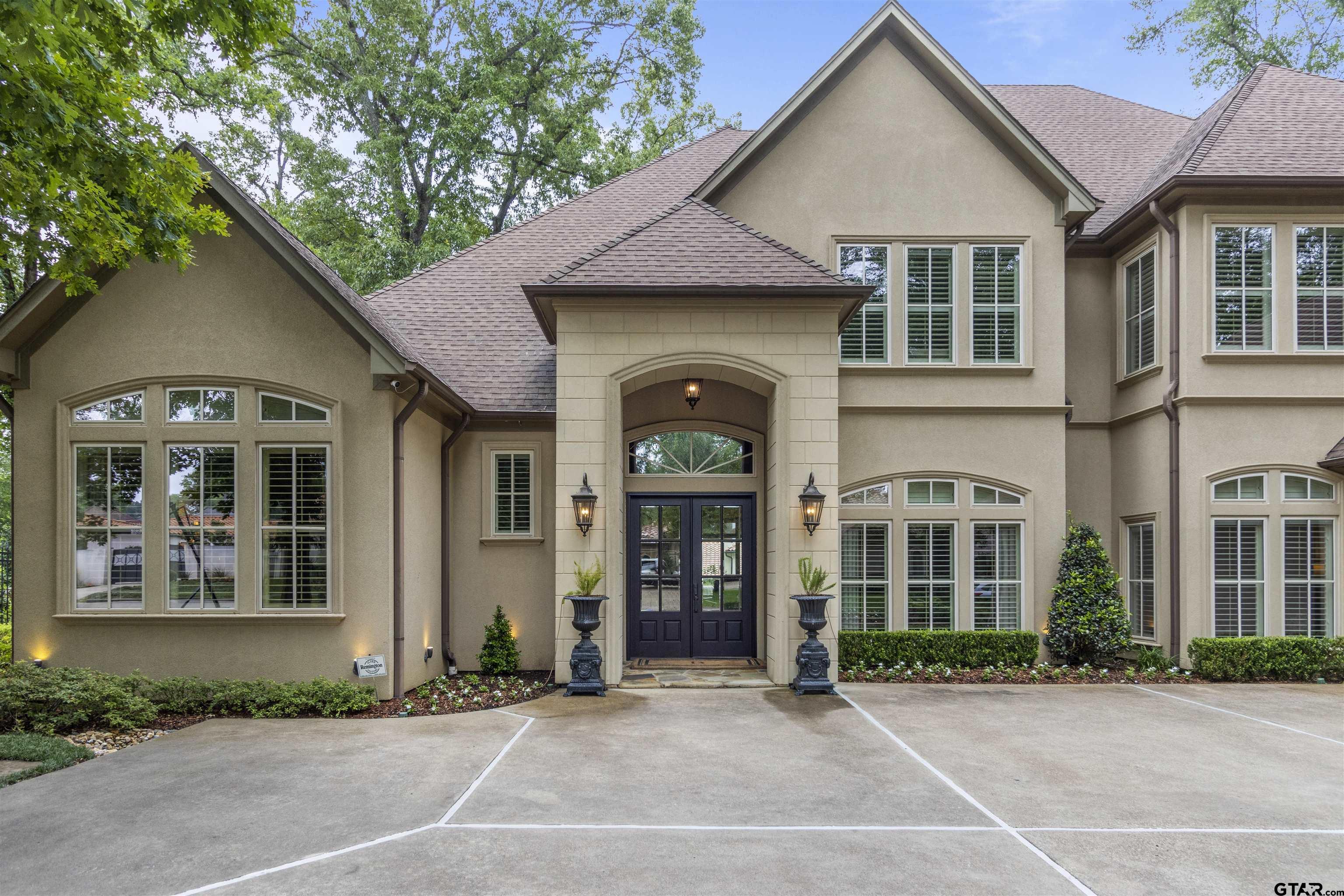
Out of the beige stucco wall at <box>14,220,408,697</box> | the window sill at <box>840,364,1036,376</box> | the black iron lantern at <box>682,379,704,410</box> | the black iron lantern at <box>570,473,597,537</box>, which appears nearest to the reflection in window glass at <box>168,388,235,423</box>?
the beige stucco wall at <box>14,220,408,697</box>

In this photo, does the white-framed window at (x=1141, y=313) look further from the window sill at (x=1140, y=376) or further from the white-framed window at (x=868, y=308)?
the white-framed window at (x=868, y=308)

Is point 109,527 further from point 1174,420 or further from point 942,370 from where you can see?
point 1174,420

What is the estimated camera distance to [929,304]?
463 inches

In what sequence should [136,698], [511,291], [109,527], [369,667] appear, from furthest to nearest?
1. [511,291]
2. [109,527]
3. [369,667]
4. [136,698]

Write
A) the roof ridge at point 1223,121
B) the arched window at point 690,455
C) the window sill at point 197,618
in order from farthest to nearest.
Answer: the arched window at point 690,455, the roof ridge at point 1223,121, the window sill at point 197,618

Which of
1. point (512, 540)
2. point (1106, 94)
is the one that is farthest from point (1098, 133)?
point (512, 540)

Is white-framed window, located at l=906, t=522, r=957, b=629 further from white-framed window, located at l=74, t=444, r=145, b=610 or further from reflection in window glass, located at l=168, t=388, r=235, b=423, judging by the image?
white-framed window, located at l=74, t=444, r=145, b=610

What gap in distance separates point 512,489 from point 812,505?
4.53m

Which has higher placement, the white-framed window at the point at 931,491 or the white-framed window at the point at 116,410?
the white-framed window at the point at 116,410

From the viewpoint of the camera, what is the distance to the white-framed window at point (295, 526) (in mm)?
9148

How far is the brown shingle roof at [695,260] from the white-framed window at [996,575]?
4535 mm

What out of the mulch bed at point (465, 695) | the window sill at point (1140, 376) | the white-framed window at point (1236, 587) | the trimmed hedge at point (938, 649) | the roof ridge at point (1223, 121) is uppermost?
the roof ridge at point (1223, 121)

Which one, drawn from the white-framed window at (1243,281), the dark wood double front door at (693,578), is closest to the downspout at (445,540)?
the dark wood double front door at (693,578)

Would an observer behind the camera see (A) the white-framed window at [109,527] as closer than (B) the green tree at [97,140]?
No
